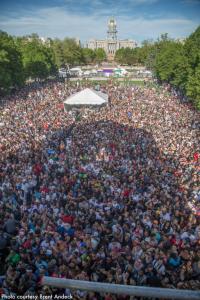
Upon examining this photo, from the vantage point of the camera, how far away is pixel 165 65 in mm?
59094

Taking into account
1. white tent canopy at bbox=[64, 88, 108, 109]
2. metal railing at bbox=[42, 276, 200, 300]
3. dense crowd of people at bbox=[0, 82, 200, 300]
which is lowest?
dense crowd of people at bbox=[0, 82, 200, 300]

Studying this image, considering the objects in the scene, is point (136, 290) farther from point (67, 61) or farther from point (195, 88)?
point (67, 61)

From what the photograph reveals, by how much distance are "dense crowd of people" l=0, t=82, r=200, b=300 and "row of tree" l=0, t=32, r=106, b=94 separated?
2052cm

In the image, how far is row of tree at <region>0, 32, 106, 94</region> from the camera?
44.8 m

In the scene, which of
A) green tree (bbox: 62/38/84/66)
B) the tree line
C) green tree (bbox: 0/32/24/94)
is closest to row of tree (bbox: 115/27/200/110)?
the tree line

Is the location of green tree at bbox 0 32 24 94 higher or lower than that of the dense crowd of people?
higher

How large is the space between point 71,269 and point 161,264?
2.29m

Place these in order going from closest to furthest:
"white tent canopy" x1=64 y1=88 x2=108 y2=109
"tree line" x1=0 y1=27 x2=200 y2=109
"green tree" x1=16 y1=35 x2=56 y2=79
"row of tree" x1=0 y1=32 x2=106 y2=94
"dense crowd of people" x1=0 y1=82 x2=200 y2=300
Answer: "dense crowd of people" x1=0 y1=82 x2=200 y2=300 → "white tent canopy" x1=64 y1=88 x2=108 y2=109 → "tree line" x1=0 y1=27 x2=200 y2=109 → "row of tree" x1=0 y1=32 x2=106 y2=94 → "green tree" x1=16 y1=35 x2=56 y2=79

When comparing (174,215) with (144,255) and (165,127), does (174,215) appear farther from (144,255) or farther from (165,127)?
(165,127)

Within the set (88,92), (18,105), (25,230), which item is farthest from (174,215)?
(18,105)

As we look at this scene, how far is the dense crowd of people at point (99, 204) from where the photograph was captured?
30.5ft

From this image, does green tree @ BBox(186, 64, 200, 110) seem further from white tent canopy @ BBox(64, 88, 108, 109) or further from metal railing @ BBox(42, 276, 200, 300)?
metal railing @ BBox(42, 276, 200, 300)

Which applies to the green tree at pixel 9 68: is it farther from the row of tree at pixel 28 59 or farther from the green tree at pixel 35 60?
the green tree at pixel 35 60

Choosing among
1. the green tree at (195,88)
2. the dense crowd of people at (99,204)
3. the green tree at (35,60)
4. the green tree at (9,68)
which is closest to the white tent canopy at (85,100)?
the dense crowd of people at (99,204)
